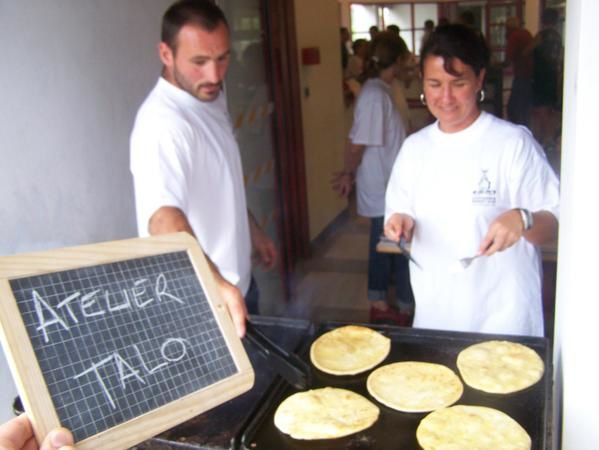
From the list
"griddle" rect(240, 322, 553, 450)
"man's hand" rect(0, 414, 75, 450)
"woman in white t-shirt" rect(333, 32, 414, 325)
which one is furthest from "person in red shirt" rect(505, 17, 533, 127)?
"man's hand" rect(0, 414, 75, 450)

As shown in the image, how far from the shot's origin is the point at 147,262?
110 cm

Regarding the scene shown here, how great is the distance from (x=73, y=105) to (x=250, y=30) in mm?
1769

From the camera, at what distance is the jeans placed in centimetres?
343

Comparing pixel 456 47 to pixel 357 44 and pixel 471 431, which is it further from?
pixel 357 44

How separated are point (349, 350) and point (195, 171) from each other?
840 millimetres

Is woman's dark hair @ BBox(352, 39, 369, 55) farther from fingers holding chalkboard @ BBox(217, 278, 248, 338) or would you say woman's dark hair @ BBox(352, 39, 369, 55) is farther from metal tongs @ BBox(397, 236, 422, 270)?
fingers holding chalkboard @ BBox(217, 278, 248, 338)

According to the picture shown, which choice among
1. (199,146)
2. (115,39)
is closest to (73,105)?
(115,39)

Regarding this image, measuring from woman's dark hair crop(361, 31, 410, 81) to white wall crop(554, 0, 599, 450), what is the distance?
81.6 inches

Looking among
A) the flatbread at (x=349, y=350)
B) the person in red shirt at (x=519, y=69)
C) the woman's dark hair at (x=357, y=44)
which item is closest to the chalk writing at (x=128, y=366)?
the flatbread at (x=349, y=350)

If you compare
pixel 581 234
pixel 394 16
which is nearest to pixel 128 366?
pixel 581 234

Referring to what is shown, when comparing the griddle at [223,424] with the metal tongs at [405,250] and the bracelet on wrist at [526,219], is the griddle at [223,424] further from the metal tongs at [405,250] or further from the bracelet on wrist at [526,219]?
the bracelet on wrist at [526,219]

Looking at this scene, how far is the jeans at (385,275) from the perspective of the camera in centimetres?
343

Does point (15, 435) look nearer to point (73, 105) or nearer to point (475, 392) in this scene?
point (475, 392)

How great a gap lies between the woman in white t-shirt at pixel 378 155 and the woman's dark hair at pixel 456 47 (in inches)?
56.7
